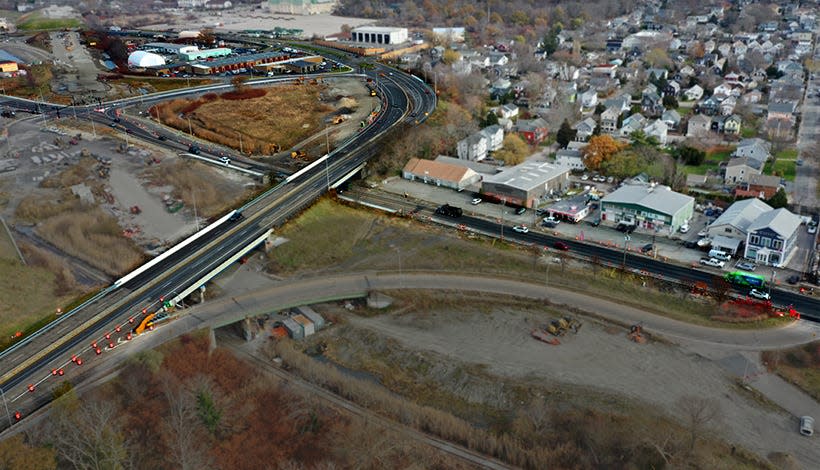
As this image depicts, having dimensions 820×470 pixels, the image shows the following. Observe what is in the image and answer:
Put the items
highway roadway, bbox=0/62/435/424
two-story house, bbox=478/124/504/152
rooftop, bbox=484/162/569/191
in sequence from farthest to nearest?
two-story house, bbox=478/124/504/152 < rooftop, bbox=484/162/569/191 < highway roadway, bbox=0/62/435/424

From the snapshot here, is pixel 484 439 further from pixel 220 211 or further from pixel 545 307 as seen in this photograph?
pixel 220 211

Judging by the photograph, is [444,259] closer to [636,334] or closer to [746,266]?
[636,334]

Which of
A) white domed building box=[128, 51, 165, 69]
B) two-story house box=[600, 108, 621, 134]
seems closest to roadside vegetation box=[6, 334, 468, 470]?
two-story house box=[600, 108, 621, 134]

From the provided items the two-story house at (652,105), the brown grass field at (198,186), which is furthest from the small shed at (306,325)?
the two-story house at (652,105)

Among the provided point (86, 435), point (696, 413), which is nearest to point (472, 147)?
point (696, 413)

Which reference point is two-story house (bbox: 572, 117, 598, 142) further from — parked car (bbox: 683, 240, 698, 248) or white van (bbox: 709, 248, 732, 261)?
white van (bbox: 709, 248, 732, 261)

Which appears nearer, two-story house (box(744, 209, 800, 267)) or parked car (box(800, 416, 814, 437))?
parked car (box(800, 416, 814, 437))

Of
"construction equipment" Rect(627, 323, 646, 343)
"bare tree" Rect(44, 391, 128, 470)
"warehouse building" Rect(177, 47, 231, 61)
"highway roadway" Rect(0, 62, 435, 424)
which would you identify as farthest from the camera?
"warehouse building" Rect(177, 47, 231, 61)
